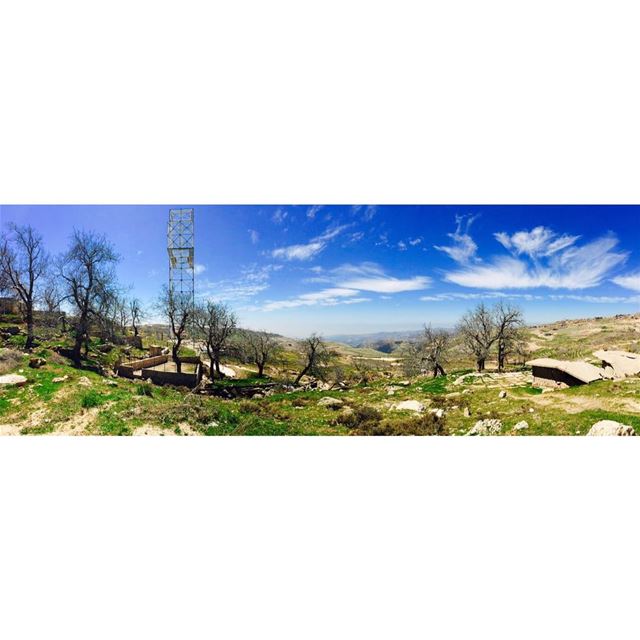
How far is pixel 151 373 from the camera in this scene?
805cm

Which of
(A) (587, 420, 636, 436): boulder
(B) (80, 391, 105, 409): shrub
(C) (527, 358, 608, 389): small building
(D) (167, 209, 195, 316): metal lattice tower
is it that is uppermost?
(D) (167, 209, 195, 316): metal lattice tower

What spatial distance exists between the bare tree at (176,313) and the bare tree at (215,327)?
32 cm

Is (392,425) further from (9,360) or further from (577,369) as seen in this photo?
(9,360)

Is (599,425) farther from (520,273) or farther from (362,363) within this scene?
(362,363)

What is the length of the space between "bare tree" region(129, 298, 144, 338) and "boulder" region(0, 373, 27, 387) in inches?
103

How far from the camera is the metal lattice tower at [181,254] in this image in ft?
23.1

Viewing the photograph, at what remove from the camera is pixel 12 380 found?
23.6 feet

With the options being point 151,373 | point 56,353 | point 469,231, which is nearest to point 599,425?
point 469,231

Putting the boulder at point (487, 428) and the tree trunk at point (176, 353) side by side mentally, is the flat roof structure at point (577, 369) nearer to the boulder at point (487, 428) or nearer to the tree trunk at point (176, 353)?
the boulder at point (487, 428)

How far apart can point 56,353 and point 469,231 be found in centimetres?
1129

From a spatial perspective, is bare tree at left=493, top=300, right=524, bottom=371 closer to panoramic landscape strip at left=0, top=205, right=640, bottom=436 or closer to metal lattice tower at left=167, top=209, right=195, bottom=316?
panoramic landscape strip at left=0, top=205, right=640, bottom=436

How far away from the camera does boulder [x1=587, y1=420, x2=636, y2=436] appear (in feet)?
19.8

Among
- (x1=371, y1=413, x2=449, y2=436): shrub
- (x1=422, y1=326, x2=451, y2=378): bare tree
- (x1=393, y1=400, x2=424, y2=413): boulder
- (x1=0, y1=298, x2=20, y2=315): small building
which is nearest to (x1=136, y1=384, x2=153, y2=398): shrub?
(x1=0, y1=298, x2=20, y2=315): small building

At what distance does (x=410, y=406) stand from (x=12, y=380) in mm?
9929
